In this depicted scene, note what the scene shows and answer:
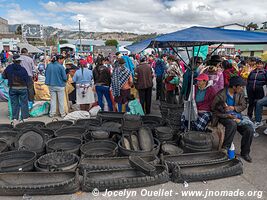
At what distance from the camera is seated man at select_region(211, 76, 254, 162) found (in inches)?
165

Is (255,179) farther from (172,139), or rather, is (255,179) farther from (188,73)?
(188,73)

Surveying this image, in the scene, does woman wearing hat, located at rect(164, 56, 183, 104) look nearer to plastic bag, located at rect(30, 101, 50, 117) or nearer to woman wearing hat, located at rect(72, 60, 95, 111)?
woman wearing hat, located at rect(72, 60, 95, 111)

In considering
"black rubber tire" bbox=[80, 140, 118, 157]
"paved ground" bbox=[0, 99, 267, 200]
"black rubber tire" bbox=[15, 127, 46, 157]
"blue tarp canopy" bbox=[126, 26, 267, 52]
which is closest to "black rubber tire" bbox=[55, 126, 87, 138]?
"black rubber tire" bbox=[15, 127, 46, 157]

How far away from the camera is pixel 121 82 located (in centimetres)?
637

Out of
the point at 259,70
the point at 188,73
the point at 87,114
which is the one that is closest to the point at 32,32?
the point at 87,114

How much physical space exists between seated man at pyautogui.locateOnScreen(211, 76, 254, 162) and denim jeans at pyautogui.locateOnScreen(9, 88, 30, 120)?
5.15 m

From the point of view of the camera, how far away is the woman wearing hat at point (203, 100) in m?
4.61

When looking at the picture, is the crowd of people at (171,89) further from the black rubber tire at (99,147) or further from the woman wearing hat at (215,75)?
the black rubber tire at (99,147)

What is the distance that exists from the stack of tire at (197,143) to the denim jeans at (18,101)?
468cm

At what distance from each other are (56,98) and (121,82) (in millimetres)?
2292

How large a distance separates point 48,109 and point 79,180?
4594mm

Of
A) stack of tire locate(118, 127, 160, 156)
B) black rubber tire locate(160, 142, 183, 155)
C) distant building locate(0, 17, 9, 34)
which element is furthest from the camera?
distant building locate(0, 17, 9, 34)

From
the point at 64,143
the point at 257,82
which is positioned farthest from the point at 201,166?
the point at 257,82

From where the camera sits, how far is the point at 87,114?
6.80 meters
